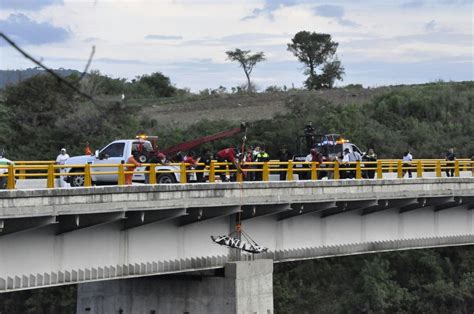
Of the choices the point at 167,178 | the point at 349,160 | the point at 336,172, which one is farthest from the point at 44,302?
the point at 167,178

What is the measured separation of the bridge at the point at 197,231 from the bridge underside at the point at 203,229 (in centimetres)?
3

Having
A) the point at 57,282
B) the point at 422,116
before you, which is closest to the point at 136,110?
the point at 422,116

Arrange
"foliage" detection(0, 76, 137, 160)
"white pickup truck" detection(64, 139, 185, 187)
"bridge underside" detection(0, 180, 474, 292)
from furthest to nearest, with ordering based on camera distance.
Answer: "foliage" detection(0, 76, 137, 160), "white pickup truck" detection(64, 139, 185, 187), "bridge underside" detection(0, 180, 474, 292)

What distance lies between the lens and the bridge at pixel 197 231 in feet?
71.4

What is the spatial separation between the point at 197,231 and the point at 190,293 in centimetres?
168

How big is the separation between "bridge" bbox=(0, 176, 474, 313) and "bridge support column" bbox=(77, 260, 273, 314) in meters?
0.03

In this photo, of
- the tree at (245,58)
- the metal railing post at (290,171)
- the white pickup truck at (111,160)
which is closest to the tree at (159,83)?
the tree at (245,58)

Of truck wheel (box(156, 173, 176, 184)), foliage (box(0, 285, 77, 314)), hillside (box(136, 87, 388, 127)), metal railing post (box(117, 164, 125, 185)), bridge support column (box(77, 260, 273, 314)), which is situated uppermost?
hillside (box(136, 87, 388, 127))

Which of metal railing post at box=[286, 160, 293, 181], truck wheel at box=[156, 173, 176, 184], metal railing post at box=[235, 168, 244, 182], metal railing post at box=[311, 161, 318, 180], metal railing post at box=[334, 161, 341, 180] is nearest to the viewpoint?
metal railing post at box=[235, 168, 244, 182]

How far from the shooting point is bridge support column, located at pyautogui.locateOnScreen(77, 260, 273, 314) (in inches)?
1061

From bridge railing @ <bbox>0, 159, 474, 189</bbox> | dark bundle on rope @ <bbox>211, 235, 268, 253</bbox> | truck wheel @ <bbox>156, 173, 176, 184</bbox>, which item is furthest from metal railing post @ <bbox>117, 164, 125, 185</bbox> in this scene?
truck wheel @ <bbox>156, 173, 176, 184</bbox>

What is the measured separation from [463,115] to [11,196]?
196ft

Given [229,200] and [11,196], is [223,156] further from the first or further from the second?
[11,196]

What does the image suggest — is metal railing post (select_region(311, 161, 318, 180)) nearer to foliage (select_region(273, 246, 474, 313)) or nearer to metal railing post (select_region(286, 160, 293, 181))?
metal railing post (select_region(286, 160, 293, 181))
